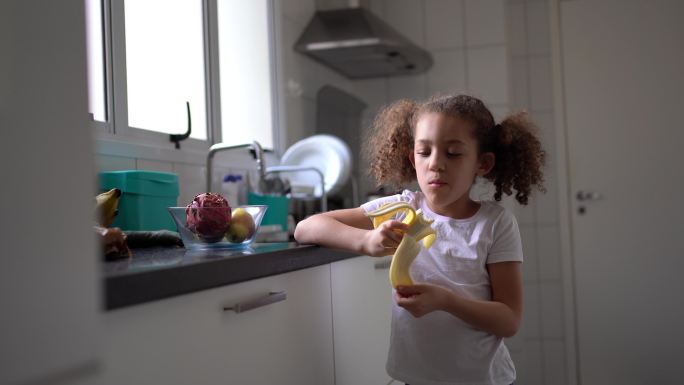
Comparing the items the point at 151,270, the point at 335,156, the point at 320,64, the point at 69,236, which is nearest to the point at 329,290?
the point at 151,270

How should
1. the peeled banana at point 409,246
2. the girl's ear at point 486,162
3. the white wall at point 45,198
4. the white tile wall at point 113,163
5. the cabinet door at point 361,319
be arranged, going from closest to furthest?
the white wall at point 45,198
the peeled banana at point 409,246
the girl's ear at point 486,162
the cabinet door at point 361,319
the white tile wall at point 113,163

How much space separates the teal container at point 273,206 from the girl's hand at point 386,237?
892 mm

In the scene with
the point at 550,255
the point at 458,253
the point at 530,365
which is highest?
the point at 458,253

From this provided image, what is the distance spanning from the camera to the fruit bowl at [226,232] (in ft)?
3.66

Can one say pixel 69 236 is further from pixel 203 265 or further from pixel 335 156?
pixel 335 156

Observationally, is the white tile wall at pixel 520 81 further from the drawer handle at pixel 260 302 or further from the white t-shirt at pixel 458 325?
the drawer handle at pixel 260 302

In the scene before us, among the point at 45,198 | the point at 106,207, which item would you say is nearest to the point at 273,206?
the point at 106,207

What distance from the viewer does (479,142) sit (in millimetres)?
1070

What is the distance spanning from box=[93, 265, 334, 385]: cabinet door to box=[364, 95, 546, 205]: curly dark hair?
0.80 feet

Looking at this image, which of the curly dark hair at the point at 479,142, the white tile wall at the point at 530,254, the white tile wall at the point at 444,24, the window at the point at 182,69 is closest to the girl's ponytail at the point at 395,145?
the curly dark hair at the point at 479,142

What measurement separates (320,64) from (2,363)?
99.8 inches

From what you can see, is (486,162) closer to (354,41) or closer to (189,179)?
(189,179)

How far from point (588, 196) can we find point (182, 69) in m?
2.03

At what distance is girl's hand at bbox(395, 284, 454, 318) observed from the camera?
2.83 feet
